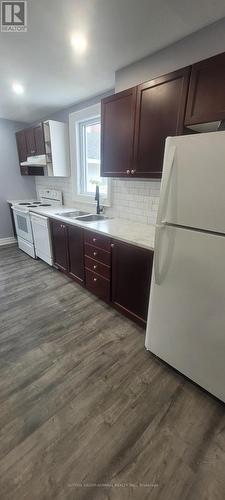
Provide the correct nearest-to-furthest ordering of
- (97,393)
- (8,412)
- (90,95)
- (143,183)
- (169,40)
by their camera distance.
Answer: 1. (8,412)
2. (97,393)
3. (169,40)
4. (143,183)
5. (90,95)

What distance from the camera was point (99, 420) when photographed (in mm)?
1285

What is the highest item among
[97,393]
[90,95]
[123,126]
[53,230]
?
[90,95]

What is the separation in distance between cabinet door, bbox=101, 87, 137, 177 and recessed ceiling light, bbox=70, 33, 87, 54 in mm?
421

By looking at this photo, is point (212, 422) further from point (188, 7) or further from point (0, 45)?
point (0, 45)

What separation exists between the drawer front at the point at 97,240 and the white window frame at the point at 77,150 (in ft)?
2.24

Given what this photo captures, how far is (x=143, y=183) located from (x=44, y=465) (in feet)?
7.61

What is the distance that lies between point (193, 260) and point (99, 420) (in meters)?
1.13

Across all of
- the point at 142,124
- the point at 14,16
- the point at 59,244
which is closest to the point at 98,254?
the point at 59,244

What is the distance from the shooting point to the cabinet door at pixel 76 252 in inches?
98.5

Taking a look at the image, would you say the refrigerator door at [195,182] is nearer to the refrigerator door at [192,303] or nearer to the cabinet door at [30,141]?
the refrigerator door at [192,303]

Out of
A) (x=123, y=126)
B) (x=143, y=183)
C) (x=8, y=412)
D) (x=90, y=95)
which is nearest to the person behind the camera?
(x=8, y=412)

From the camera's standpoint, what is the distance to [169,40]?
170 centimetres

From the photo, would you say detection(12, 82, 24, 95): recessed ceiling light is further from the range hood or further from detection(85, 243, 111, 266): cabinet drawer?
detection(85, 243, 111, 266): cabinet drawer

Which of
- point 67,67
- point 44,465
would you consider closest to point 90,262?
point 44,465
